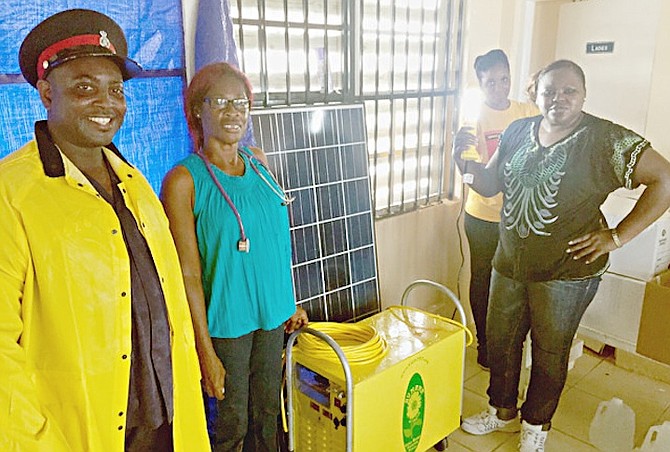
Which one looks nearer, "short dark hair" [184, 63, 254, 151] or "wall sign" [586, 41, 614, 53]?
"short dark hair" [184, 63, 254, 151]

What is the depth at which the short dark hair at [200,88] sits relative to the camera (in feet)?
5.53

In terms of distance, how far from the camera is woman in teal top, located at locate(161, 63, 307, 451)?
1.67 metres

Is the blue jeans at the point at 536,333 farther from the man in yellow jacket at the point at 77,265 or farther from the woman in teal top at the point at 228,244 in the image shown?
Answer: the man in yellow jacket at the point at 77,265

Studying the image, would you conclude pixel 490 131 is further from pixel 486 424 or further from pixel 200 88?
pixel 200 88

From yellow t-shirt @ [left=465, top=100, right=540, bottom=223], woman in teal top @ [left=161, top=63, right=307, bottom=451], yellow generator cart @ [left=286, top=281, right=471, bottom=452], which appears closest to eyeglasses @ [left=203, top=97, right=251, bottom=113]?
woman in teal top @ [left=161, top=63, right=307, bottom=451]

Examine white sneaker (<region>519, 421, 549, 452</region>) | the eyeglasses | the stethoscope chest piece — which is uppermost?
the eyeglasses

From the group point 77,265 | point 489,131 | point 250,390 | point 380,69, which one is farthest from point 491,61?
point 77,265

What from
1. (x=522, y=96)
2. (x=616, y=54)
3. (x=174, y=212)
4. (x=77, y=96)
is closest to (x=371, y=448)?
(x=174, y=212)

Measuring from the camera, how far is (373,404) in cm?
207

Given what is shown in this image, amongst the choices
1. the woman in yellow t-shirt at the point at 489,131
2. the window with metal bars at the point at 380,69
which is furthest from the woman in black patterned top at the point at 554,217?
the window with metal bars at the point at 380,69

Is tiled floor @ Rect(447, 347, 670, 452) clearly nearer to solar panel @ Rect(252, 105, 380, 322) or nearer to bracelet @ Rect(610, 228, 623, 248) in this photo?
solar panel @ Rect(252, 105, 380, 322)

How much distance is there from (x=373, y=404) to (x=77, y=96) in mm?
1435

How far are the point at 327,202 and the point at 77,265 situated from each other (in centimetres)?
145

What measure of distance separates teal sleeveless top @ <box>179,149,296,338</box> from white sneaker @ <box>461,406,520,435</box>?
1260mm
